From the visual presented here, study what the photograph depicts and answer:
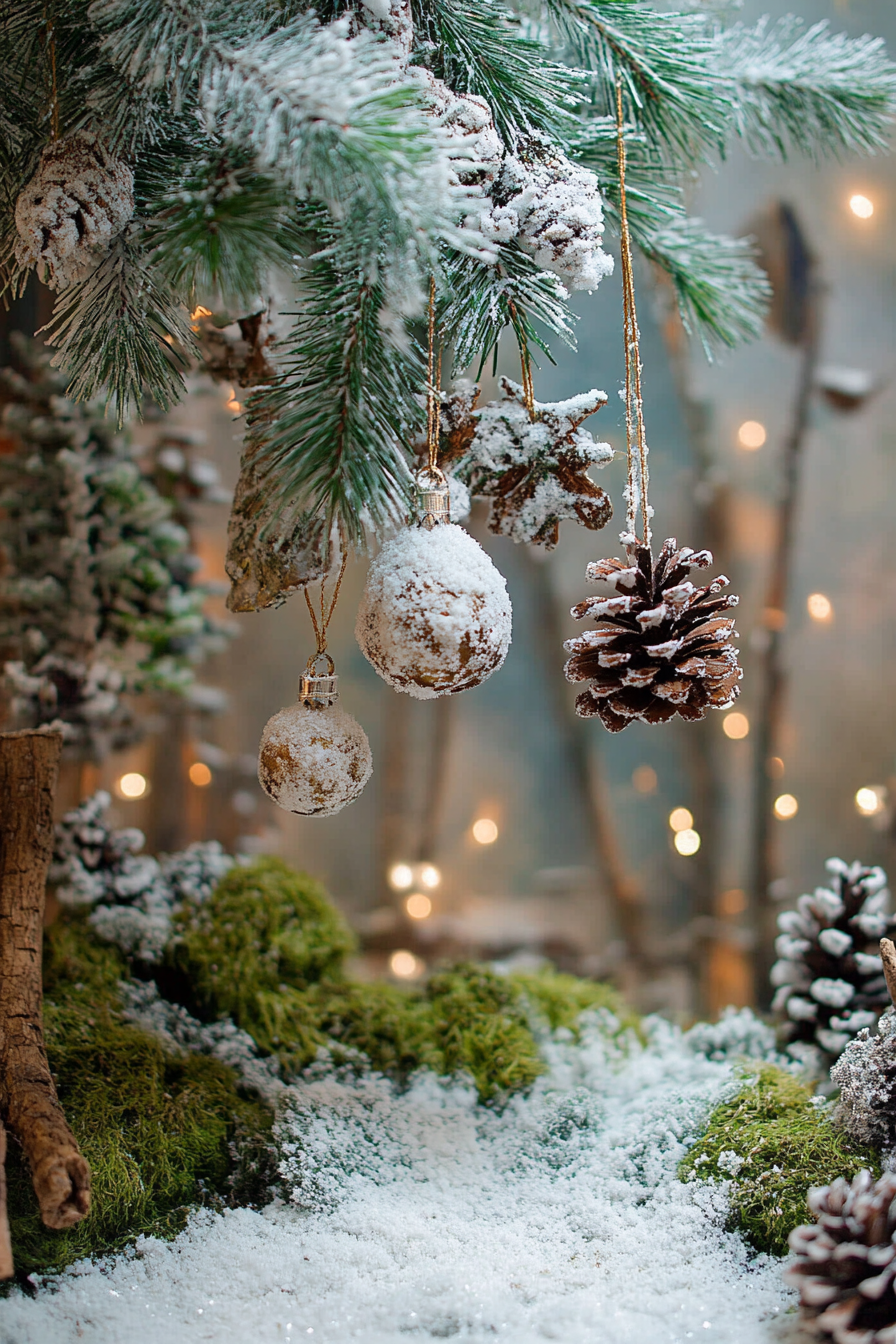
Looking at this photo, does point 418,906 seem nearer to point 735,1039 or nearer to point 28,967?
point 735,1039

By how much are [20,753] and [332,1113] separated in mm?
489

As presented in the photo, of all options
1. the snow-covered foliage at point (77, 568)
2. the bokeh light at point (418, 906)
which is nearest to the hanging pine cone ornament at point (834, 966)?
the bokeh light at point (418, 906)

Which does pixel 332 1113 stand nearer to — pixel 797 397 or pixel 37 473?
pixel 37 473

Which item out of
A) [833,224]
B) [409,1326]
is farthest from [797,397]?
[409,1326]

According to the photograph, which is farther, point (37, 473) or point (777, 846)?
point (777, 846)

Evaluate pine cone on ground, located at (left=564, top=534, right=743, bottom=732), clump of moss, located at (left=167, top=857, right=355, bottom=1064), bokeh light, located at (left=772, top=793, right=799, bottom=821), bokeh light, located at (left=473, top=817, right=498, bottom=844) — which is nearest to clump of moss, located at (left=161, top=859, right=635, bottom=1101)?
clump of moss, located at (left=167, top=857, right=355, bottom=1064)

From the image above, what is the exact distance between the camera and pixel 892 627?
1377 mm

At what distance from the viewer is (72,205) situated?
1.93 feet

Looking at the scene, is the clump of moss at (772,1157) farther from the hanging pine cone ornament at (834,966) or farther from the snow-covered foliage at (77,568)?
the snow-covered foliage at (77,568)

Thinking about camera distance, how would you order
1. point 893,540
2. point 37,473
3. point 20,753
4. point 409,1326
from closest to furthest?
point 409,1326
point 20,753
point 37,473
point 893,540

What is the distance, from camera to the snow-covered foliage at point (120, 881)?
109 centimetres

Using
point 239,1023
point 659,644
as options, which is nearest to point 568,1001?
point 239,1023

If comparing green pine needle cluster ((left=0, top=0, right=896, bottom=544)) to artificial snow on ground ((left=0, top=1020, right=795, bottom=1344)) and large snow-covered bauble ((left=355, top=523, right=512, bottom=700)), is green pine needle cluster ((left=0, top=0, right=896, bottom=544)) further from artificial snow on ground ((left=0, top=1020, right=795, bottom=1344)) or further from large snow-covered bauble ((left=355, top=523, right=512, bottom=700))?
artificial snow on ground ((left=0, top=1020, right=795, bottom=1344))

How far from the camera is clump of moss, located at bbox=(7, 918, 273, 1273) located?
78 centimetres
